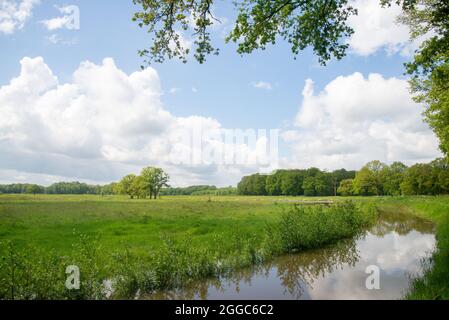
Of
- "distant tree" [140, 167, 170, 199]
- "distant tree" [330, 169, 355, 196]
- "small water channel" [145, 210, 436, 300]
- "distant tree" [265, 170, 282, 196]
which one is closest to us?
"small water channel" [145, 210, 436, 300]

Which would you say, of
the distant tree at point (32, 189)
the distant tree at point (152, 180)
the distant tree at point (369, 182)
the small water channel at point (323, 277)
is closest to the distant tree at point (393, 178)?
the distant tree at point (369, 182)

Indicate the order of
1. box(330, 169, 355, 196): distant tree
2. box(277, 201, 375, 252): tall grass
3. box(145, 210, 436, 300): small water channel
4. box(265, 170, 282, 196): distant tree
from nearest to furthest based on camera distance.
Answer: box(145, 210, 436, 300): small water channel
box(277, 201, 375, 252): tall grass
box(330, 169, 355, 196): distant tree
box(265, 170, 282, 196): distant tree

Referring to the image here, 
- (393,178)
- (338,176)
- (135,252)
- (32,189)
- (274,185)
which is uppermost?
(338,176)

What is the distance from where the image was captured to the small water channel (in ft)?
40.1

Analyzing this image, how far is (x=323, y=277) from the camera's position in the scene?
14.5 m

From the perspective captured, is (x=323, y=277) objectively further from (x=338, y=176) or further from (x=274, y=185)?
(x=338, y=176)

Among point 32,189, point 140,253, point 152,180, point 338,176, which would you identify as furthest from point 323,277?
point 338,176

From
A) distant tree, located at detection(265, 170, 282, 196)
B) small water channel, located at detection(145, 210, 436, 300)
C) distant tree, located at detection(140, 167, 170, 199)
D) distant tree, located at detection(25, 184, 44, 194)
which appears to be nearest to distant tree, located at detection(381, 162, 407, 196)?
distant tree, located at detection(265, 170, 282, 196)

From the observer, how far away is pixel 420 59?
1540 centimetres

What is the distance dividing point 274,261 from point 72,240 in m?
12.0

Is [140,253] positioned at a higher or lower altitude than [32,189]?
lower

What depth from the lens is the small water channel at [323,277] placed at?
12.2m

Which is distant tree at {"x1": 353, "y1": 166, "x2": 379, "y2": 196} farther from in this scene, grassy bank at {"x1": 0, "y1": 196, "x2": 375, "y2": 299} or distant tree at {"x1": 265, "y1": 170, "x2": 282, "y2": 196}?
grassy bank at {"x1": 0, "y1": 196, "x2": 375, "y2": 299}
